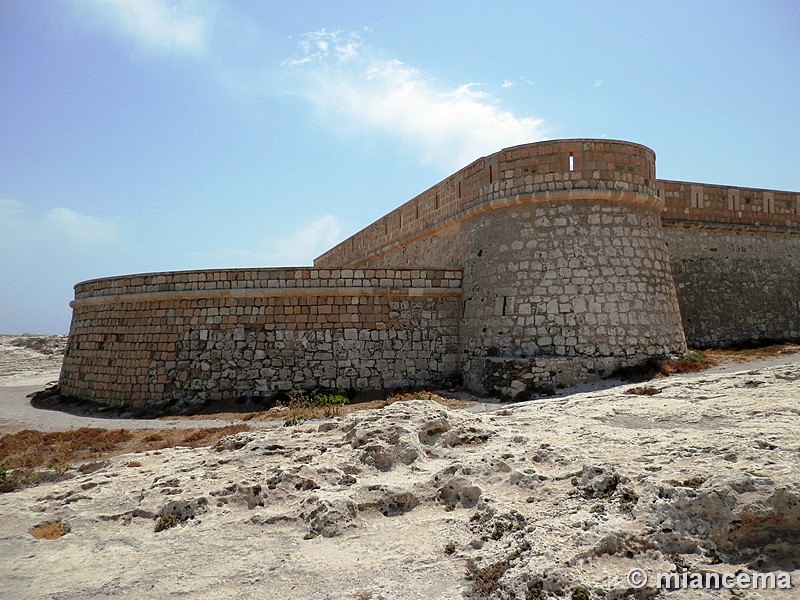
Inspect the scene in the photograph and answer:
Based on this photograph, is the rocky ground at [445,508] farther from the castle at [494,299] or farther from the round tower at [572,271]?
the castle at [494,299]

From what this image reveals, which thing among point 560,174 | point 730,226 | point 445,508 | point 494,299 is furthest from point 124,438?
point 730,226

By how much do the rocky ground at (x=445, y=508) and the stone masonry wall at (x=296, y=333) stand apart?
19.8 ft

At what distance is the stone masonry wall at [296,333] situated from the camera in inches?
540

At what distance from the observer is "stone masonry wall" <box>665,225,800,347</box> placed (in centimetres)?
1673

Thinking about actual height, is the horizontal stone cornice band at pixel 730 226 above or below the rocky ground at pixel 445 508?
above

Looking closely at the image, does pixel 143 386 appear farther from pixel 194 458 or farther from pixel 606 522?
pixel 606 522

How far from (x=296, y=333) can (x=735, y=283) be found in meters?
13.0

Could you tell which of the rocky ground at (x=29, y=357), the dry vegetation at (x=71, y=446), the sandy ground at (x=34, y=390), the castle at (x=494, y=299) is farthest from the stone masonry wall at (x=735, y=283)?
the rocky ground at (x=29, y=357)

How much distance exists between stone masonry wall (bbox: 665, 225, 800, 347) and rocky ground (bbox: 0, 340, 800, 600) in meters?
10.1

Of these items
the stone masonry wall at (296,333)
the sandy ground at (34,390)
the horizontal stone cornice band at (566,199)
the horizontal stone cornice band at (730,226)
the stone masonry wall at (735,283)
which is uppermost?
the horizontal stone cornice band at (730,226)

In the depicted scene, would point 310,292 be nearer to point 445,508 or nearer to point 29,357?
point 445,508

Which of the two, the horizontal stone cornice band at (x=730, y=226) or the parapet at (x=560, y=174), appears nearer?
the parapet at (x=560, y=174)

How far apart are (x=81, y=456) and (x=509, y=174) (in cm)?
988

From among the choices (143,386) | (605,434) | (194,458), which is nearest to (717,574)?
(605,434)
